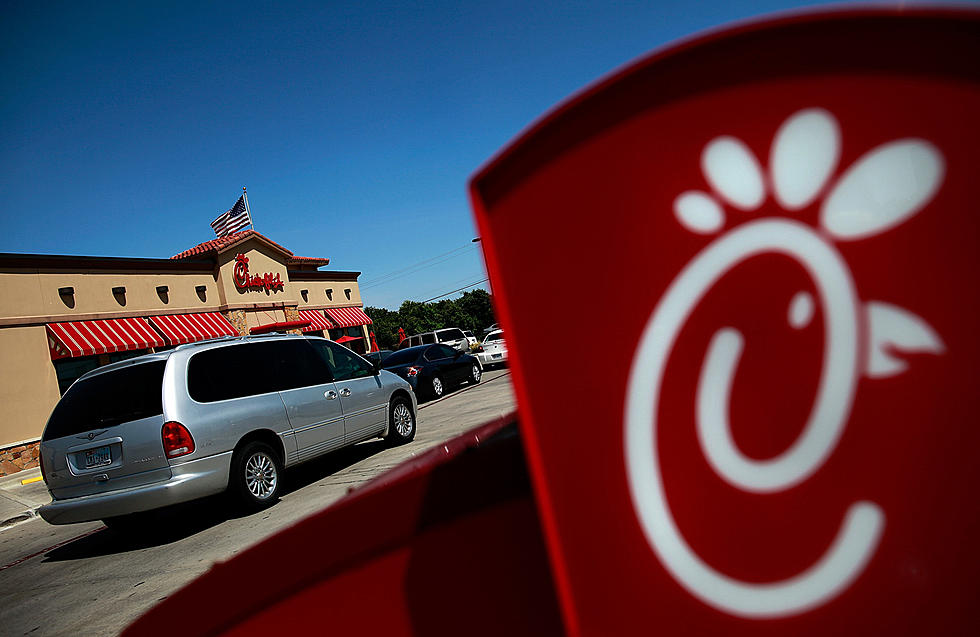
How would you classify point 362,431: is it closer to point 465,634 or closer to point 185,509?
point 185,509

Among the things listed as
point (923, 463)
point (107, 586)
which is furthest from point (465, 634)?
point (107, 586)

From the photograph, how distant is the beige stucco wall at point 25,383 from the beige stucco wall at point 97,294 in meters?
0.55

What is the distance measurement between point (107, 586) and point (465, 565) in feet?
15.8

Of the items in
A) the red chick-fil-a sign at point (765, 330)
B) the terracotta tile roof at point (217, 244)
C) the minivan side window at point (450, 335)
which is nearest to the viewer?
the red chick-fil-a sign at point (765, 330)

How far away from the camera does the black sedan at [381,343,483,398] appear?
14.7m

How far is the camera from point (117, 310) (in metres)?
19.0

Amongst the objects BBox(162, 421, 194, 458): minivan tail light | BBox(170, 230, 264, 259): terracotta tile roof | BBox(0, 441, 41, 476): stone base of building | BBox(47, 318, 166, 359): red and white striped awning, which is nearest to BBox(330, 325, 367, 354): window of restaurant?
BBox(170, 230, 264, 259): terracotta tile roof

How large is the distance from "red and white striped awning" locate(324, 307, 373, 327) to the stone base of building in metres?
14.3

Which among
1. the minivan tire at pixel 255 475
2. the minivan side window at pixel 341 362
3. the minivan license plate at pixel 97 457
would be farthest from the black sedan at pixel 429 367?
the minivan license plate at pixel 97 457

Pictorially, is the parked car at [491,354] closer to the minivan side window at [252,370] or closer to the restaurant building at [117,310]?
the restaurant building at [117,310]

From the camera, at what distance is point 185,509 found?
24.1 feet


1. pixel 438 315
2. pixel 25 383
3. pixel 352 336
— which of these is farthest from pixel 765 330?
pixel 438 315

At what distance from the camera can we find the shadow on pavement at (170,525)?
239 inches

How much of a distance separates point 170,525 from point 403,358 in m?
8.69
